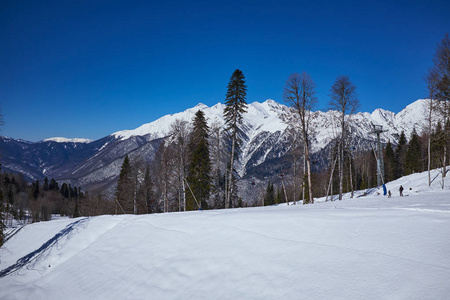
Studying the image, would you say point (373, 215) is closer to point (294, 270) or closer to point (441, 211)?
point (441, 211)

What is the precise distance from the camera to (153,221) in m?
11.8

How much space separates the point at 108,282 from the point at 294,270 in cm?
563

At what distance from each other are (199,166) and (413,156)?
55484 mm

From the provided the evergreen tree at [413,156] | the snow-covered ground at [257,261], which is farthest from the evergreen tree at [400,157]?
the snow-covered ground at [257,261]

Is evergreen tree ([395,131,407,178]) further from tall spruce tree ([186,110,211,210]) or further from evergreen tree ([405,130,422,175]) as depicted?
tall spruce tree ([186,110,211,210])

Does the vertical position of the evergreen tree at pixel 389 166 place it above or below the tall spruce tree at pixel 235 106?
below

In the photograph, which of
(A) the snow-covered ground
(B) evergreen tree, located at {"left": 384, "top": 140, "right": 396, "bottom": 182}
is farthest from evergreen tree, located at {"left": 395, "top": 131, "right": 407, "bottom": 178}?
(A) the snow-covered ground

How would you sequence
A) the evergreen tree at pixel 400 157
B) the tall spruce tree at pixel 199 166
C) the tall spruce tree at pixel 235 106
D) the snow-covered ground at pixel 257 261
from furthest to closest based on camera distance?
1. the evergreen tree at pixel 400 157
2. the tall spruce tree at pixel 199 166
3. the tall spruce tree at pixel 235 106
4. the snow-covered ground at pixel 257 261

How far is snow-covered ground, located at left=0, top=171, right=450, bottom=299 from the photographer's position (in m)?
4.82

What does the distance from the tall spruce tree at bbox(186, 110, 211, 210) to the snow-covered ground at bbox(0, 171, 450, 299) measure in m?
17.7

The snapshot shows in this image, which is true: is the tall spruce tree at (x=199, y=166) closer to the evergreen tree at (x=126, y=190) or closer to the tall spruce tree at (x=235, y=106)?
the tall spruce tree at (x=235, y=106)

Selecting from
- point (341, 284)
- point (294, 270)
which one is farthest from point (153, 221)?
point (341, 284)

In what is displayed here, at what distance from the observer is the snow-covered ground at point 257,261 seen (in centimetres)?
482

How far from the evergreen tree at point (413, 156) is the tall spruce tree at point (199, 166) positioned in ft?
175
